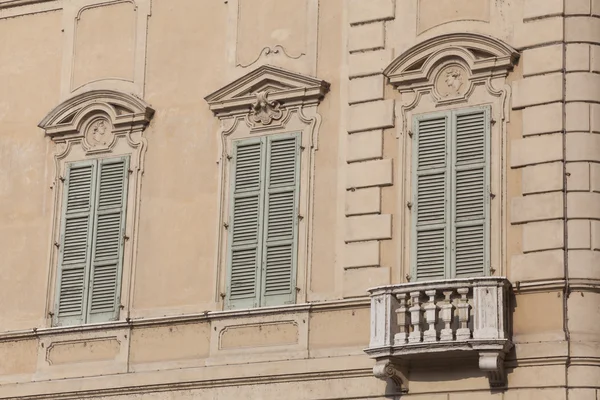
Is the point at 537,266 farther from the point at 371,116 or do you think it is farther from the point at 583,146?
the point at 371,116

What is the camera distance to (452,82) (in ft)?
84.2

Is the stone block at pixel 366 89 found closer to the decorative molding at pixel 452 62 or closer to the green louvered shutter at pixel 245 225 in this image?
the decorative molding at pixel 452 62

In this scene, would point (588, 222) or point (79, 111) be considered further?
point (79, 111)

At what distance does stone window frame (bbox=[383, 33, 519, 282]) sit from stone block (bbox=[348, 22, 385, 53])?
56 cm

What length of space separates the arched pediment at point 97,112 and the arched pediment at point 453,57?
13.3 feet

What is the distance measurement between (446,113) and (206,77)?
159 inches

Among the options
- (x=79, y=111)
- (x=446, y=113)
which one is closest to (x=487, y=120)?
(x=446, y=113)

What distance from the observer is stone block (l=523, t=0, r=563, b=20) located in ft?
82.2

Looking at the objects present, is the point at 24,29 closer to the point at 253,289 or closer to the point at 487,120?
the point at 253,289

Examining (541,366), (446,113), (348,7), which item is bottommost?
(541,366)

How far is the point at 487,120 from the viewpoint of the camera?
25.2 metres

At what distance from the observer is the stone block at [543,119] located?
80.8ft

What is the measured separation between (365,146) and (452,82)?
1497 mm

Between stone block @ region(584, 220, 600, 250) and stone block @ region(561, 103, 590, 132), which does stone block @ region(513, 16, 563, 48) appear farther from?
stone block @ region(584, 220, 600, 250)
